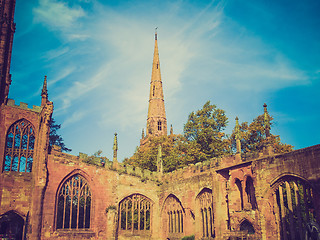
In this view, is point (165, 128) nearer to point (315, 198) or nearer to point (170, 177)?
point (170, 177)

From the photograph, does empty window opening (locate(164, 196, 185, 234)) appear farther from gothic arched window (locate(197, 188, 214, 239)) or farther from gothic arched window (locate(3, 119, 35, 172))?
gothic arched window (locate(3, 119, 35, 172))

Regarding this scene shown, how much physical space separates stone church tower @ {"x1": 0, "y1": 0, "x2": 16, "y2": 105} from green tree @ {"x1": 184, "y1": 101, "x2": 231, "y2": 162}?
17.8m

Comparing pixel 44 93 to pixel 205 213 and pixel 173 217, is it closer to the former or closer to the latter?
pixel 173 217

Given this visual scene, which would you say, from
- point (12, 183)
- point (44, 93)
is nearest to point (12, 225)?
point (12, 183)

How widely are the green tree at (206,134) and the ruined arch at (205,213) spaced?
826 centimetres

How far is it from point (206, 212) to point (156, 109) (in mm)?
47462

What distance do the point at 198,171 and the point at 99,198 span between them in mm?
8286

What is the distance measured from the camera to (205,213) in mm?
24453

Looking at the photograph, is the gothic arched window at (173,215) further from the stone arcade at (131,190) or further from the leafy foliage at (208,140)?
the leafy foliage at (208,140)

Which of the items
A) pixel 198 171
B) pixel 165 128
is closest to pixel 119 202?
pixel 198 171

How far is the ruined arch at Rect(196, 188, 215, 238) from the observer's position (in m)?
23.8

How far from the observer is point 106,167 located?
28016 mm

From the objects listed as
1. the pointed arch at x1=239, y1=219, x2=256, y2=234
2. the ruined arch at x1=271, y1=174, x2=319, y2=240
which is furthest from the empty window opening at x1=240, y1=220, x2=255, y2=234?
the ruined arch at x1=271, y1=174, x2=319, y2=240

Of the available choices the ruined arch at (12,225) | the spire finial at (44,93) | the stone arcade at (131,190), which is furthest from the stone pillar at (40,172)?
the spire finial at (44,93)
